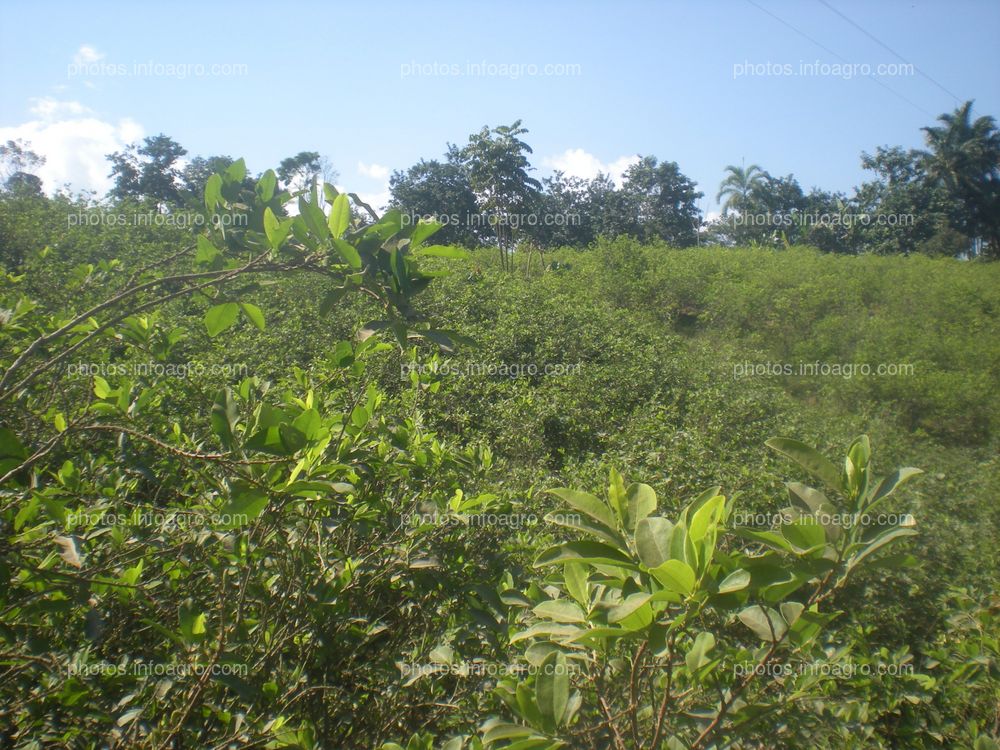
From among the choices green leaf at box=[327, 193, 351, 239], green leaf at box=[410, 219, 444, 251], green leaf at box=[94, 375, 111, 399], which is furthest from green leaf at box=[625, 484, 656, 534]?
green leaf at box=[94, 375, 111, 399]

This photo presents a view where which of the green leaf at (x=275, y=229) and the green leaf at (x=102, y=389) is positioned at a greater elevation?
the green leaf at (x=275, y=229)

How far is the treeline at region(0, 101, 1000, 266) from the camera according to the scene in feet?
48.5

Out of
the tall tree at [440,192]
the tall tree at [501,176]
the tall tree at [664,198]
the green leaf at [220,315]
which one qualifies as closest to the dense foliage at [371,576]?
the green leaf at [220,315]

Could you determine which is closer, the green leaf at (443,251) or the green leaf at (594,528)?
the green leaf at (594,528)

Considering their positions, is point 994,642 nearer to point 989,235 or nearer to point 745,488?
point 745,488

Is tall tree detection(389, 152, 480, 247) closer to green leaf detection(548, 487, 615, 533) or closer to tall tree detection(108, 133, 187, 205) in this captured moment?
tall tree detection(108, 133, 187, 205)

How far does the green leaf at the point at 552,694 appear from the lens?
0.89 m

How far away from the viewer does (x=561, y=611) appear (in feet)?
3.14

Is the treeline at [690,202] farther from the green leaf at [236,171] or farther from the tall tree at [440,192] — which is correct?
the green leaf at [236,171]

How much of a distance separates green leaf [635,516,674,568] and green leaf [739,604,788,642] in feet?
0.47

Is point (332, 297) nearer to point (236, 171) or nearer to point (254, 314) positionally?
point (254, 314)

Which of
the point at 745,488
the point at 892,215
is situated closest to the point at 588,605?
the point at 745,488

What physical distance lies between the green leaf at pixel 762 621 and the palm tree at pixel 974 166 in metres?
23.1

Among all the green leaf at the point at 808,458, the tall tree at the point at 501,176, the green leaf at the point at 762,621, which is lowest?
the green leaf at the point at 762,621
